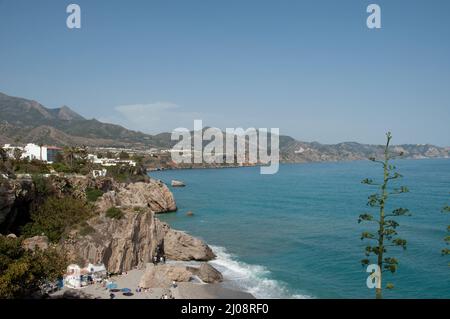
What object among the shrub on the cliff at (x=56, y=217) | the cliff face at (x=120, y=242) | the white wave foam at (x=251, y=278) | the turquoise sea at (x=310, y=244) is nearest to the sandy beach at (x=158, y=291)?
the cliff face at (x=120, y=242)

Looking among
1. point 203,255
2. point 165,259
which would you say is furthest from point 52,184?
point 203,255

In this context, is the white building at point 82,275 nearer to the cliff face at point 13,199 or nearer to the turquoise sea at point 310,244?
the cliff face at point 13,199

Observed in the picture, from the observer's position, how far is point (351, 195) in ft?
282

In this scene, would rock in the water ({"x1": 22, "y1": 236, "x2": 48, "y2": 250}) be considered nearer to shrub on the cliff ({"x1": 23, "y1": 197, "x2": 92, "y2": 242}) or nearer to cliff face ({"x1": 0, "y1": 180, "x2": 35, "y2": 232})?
shrub on the cliff ({"x1": 23, "y1": 197, "x2": 92, "y2": 242})

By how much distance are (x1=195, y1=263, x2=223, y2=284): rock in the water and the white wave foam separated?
32.6 inches

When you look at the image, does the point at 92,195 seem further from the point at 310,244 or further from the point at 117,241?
the point at 310,244

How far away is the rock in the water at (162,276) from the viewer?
26062mm

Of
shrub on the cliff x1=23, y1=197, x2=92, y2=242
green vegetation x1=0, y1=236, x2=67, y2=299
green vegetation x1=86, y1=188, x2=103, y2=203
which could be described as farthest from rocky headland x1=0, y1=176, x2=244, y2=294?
green vegetation x1=0, y1=236, x2=67, y2=299

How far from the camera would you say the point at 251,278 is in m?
31.5

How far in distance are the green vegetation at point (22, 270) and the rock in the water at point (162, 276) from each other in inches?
236

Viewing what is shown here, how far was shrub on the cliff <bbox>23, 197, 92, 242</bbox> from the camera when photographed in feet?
96.2

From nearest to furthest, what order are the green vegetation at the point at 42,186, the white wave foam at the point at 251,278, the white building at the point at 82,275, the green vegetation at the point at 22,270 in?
the green vegetation at the point at 22,270
the white building at the point at 82,275
the white wave foam at the point at 251,278
the green vegetation at the point at 42,186

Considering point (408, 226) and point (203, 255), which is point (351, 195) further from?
point (203, 255)

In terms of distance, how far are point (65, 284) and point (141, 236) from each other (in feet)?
28.9
